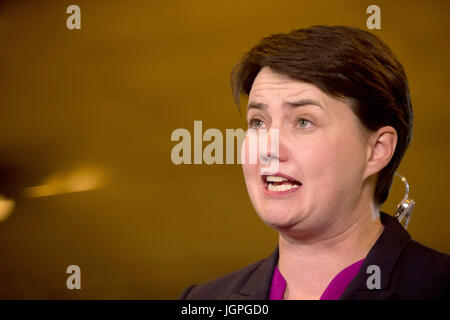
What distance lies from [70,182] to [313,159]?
881 mm

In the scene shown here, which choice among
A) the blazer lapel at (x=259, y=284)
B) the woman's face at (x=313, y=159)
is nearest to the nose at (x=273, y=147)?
the woman's face at (x=313, y=159)

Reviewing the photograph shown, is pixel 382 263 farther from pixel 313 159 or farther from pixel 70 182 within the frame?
pixel 70 182

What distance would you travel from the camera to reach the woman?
4.49 feet

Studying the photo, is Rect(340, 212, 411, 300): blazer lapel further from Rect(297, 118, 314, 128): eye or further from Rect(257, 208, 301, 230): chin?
Rect(297, 118, 314, 128): eye

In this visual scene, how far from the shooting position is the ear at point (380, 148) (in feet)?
4.66

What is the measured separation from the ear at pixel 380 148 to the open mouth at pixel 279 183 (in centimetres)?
17

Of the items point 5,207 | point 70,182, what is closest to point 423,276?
point 70,182

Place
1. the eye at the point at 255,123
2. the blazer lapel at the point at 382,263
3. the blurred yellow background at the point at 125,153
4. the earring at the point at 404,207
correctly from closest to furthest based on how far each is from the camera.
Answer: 1. the blazer lapel at the point at 382,263
2. the eye at the point at 255,123
3. the earring at the point at 404,207
4. the blurred yellow background at the point at 125,153

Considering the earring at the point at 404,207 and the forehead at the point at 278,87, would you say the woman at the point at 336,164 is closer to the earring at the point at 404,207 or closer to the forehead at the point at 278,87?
the forehead at the point at 278,87

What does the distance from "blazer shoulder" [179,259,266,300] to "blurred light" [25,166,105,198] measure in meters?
0.47

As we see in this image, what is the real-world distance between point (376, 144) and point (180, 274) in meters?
0.77

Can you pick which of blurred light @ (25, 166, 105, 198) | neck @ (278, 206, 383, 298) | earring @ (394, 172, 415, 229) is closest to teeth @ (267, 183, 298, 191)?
neck @ (278, 206, 383, 298)

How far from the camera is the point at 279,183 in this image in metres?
1.41
